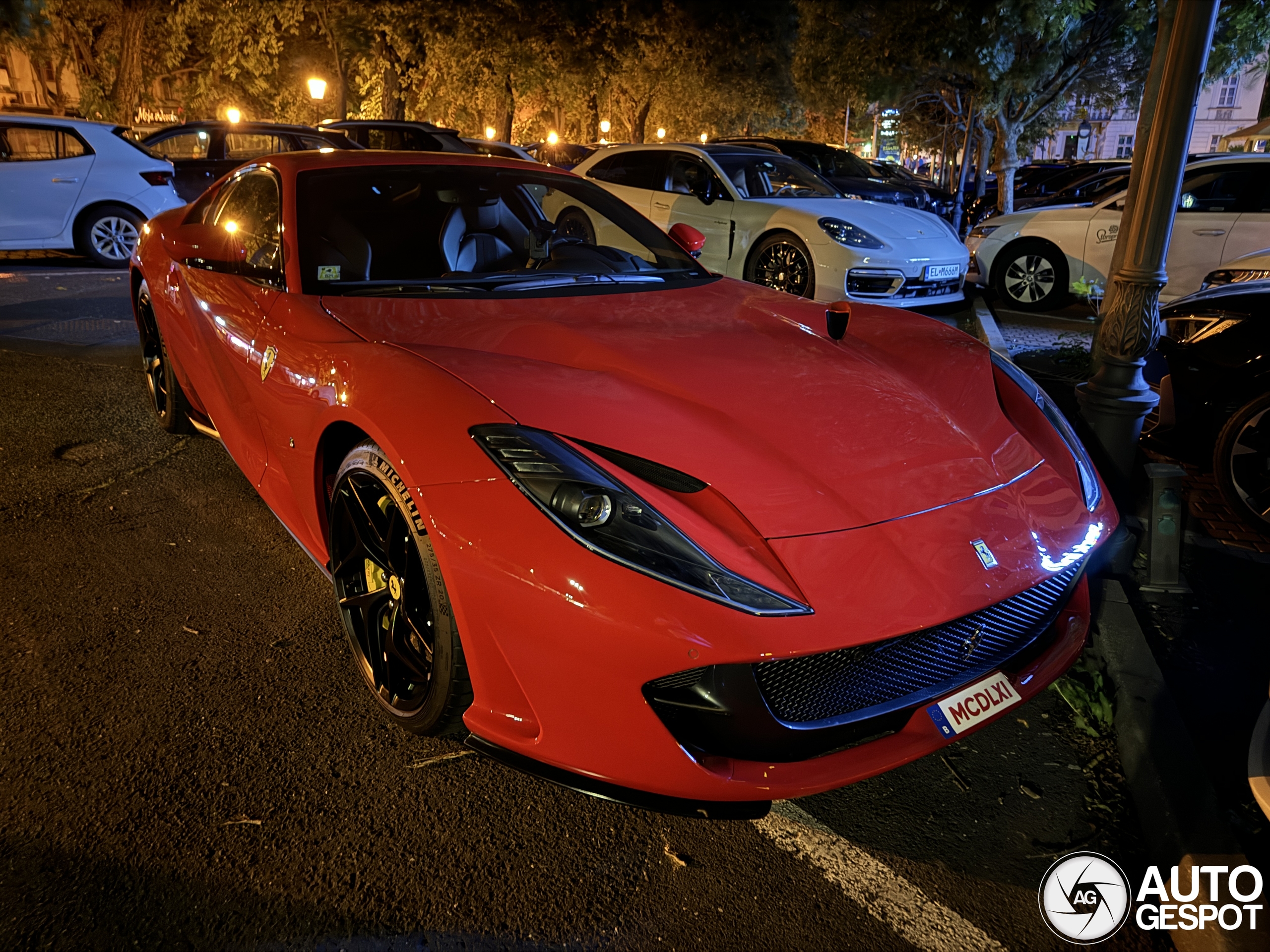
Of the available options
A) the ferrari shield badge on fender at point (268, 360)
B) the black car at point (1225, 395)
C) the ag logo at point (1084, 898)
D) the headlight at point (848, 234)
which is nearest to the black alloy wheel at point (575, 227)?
the ferrari shield badge on fender at point (268, 360)

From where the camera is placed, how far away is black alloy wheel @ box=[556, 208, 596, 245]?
13.0ft

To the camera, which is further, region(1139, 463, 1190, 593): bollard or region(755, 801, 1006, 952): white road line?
region(1139, 463, 1190, 593): bollard

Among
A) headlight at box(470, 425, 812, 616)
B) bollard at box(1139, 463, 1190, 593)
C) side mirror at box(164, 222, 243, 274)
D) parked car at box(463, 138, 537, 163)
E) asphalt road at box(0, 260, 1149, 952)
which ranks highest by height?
parked car at box(463, 138, 537, 163)

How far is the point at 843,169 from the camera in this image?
13.8m

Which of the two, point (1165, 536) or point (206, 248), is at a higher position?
point (206, 248)

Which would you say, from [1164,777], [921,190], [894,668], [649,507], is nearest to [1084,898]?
[1164,777]

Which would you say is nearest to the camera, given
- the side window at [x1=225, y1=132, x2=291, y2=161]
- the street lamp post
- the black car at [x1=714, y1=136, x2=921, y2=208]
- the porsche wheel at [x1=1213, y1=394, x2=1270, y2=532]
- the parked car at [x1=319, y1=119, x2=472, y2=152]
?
the street lamp post

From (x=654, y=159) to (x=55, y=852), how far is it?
8.57m

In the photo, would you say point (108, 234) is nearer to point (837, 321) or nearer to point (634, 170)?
point (634, 170)

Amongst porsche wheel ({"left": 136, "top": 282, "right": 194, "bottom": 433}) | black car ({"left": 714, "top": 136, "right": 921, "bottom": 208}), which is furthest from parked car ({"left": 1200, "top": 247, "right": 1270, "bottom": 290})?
black car ({"left": 714, "top": 136, "right": 921, "bottom": 208})

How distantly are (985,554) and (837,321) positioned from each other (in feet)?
4.00

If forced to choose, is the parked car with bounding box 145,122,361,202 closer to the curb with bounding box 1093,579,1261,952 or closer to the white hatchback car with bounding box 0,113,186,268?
the white hatchback car with bounding box 0,113,186,268

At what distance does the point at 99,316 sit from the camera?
7.70 meters

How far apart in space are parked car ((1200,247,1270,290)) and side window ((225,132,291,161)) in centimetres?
1104
